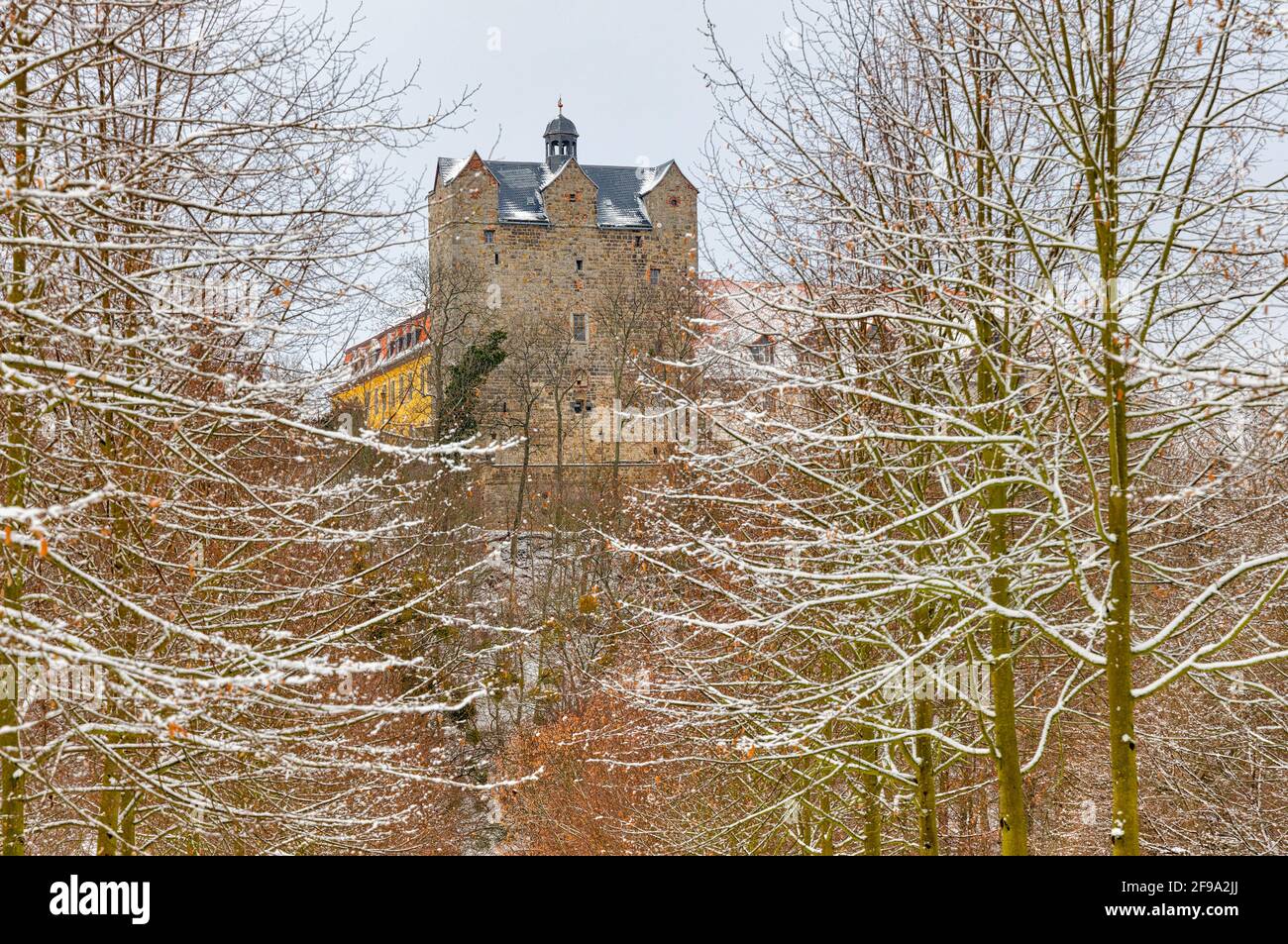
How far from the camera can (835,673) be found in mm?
10953

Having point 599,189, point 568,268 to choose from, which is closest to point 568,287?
point 568,268

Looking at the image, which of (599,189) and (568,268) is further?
(599,189)

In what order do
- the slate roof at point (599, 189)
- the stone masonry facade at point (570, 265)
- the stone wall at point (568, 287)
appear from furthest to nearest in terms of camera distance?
the slate roof at point (599, 189) → the stone masonry facade at point (570, 265) → the stone wall at point (568, 287)

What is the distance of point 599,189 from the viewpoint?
165 ft

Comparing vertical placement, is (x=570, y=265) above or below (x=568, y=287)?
above

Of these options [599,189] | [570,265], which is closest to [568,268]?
[570,265]

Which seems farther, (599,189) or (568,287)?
(599,189)

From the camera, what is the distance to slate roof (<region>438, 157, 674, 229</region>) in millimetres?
49188

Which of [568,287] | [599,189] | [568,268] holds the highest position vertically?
[599,189]

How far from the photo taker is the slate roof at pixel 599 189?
161 ft

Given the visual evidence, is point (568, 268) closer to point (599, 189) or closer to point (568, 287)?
point (568, 287)
